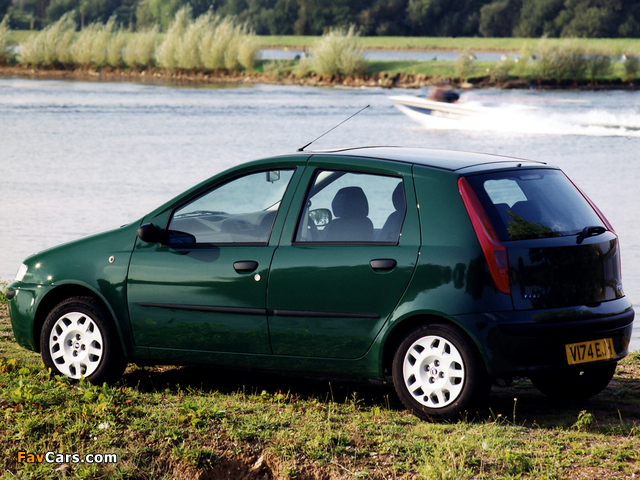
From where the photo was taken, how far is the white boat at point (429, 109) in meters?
40.1

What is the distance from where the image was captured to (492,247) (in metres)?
5.06

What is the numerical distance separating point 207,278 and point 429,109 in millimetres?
35704

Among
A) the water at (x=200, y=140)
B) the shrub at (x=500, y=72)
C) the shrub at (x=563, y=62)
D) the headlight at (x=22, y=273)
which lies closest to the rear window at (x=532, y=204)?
the headlight at (x=22, y=273)

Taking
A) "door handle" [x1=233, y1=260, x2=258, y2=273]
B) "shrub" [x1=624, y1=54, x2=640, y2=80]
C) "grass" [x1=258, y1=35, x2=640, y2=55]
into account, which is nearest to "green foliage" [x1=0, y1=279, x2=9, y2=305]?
"door handle" [x1=233, y1=260, x2=258, y2=273]

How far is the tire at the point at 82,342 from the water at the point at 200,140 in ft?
17.2

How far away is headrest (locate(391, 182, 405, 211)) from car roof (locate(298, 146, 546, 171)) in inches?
7.2

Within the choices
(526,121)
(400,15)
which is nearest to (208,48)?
(400,15)

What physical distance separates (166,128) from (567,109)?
75.8 feet

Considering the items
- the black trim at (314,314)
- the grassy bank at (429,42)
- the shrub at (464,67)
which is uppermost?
the grassy bank at (429,42)

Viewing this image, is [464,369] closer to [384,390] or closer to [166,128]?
[384,390]

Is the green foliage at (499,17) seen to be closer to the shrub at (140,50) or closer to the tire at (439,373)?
the shrub at (140,50)

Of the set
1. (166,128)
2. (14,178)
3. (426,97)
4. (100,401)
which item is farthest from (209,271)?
(426,97)

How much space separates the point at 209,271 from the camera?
18.7ft

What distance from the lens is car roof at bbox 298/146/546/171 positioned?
5.53 m
